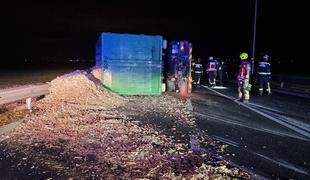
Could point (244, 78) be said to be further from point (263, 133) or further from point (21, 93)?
point (21, 93)

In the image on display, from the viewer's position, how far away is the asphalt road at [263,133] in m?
5.87

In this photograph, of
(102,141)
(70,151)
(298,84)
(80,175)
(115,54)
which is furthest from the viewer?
(298,84)

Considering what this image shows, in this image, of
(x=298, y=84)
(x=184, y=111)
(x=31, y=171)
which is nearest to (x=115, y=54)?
(x=184, y=111)

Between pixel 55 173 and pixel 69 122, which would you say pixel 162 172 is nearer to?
pixel 55 173

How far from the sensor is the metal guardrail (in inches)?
353

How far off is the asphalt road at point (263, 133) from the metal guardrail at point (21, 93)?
434cm

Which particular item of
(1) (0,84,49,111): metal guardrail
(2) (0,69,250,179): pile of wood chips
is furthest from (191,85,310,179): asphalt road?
(1) (0,84,49,111): metal guardrail

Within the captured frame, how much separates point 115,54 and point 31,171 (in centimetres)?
978

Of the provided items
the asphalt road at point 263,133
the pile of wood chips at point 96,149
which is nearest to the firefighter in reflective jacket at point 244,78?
the asphalt road at point 263,133

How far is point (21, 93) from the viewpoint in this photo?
9711 millimetres

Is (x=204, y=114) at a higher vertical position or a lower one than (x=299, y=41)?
lower

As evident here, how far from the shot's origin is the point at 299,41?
2296 inches

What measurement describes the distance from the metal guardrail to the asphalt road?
14.2 ft

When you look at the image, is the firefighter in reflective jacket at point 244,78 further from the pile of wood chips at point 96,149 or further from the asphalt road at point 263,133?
the pile of wood chips at point 96,149
